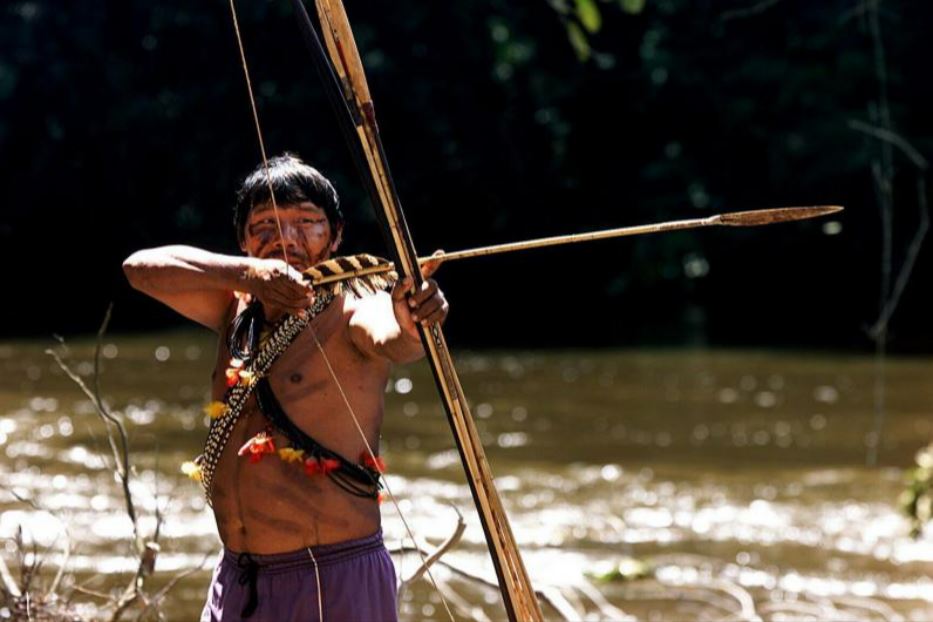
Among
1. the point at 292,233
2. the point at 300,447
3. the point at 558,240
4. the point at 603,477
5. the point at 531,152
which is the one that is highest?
the point at 531,152

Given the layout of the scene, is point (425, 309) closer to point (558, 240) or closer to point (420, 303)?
point (420, 303)

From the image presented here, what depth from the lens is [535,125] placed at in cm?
1738

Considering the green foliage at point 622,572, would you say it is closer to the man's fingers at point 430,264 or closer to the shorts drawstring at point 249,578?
the shorts drawstring at point 249,578

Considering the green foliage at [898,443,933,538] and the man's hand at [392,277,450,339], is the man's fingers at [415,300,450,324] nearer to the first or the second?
the man's hand at [392,277,450,339]

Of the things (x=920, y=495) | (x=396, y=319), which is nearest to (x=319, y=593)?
(x=396, y=319)

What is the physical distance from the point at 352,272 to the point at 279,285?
123 millimetres

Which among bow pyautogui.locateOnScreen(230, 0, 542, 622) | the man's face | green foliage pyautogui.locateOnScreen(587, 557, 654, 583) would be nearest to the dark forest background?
green foliage pyautogui.locateOnScreen(587, 557, 654, 583)

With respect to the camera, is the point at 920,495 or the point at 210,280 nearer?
the point at 210,280

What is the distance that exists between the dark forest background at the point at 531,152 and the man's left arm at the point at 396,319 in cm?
1281

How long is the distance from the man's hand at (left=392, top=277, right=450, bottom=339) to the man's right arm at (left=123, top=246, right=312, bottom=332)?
174 millimetres

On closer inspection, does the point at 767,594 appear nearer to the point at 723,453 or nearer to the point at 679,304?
the point at 723,453

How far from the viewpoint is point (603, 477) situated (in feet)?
28.3

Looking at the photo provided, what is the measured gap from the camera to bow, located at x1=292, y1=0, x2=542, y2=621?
→ 2.29 meters

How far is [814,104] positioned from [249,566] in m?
14.9
